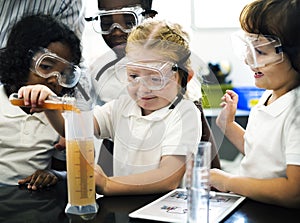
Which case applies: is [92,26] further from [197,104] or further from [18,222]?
[18,222]

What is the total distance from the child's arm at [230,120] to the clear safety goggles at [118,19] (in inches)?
12.8

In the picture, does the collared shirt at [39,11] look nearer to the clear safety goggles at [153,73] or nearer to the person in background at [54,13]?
the person in background at [54,13]


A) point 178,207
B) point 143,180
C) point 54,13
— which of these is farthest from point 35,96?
point 54,13

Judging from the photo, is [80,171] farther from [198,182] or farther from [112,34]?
[112,34]

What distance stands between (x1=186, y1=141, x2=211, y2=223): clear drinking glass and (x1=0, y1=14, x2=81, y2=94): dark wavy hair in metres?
0.80

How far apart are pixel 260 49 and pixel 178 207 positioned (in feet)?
1.39

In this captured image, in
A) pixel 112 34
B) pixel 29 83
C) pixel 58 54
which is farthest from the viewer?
pixel 29 83

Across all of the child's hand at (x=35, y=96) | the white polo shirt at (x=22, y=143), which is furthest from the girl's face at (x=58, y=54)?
the child's hand at (x=35, y=96)

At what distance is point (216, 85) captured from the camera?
1227 millimetres

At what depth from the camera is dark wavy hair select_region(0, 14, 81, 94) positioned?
1710 millimetres

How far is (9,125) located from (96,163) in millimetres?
638

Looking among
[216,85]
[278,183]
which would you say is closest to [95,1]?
[216,85]

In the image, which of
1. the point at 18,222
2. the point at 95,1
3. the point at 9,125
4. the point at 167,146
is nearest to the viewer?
the point at 18,222

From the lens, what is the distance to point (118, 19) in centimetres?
140
